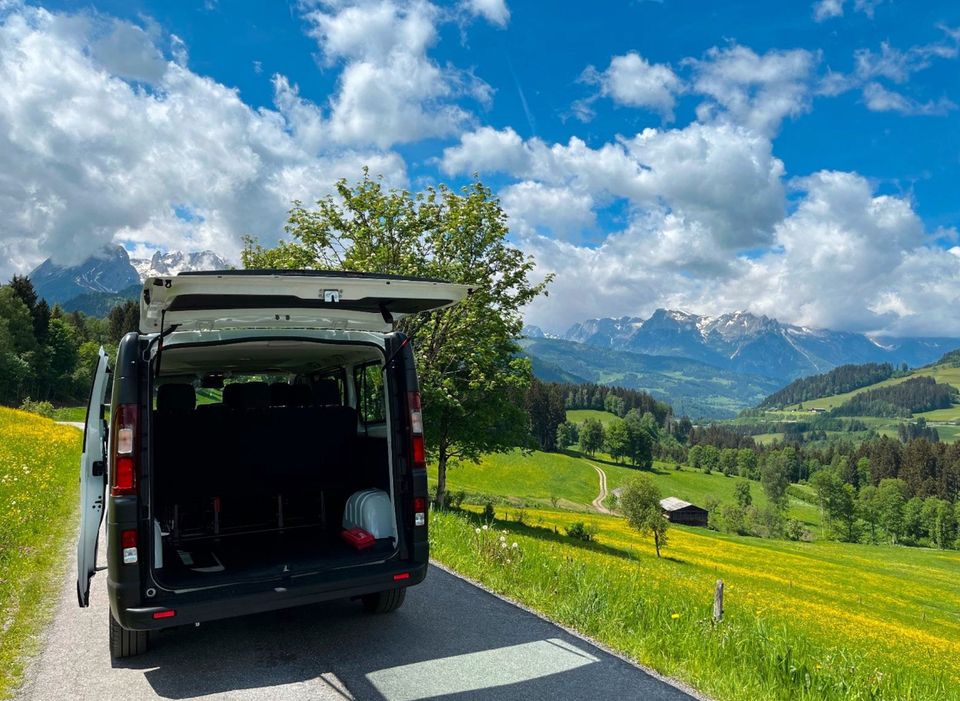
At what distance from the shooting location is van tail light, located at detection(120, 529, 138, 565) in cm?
470

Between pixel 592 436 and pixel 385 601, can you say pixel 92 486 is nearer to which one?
pixel 385 601

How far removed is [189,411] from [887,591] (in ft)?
169

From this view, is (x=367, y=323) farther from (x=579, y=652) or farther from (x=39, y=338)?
(x=39, y=338)

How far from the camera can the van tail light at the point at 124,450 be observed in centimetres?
473

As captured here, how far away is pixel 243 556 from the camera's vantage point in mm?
5934

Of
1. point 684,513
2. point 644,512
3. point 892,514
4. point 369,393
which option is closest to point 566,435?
point 684,513

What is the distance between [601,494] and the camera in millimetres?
96250

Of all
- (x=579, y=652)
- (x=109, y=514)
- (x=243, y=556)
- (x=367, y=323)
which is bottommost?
(x=579, y=652)

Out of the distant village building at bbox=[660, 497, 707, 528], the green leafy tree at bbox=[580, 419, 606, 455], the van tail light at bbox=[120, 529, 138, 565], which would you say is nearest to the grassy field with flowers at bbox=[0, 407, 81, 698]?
the van tail light at bbox=[120, 529, 138, 565]

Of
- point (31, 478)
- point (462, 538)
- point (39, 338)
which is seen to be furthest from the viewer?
point (39, 338)

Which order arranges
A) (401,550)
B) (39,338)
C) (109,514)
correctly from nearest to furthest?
1. (109,514)
2. (401,550)
3. (39,338)

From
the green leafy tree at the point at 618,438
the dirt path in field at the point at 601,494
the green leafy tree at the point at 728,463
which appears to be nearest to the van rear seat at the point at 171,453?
the dirt path in field at the point at 601,494

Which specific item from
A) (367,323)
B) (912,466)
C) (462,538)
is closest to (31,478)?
(462,538)

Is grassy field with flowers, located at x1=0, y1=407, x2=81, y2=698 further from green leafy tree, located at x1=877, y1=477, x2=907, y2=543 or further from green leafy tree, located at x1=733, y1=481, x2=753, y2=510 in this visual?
green leafy tree, located at x1=877, y1=477, x2=907, y2=543
